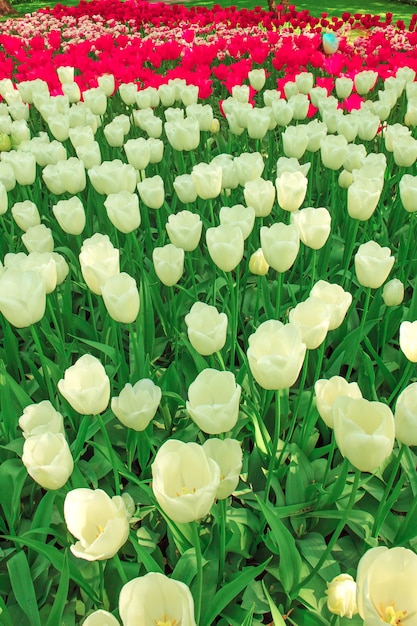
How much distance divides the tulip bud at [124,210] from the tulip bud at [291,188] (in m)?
0.64

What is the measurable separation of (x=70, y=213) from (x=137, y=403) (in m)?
1.29

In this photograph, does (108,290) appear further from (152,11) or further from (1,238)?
(152,11)

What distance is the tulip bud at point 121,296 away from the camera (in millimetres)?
1897

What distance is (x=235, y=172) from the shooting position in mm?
2998

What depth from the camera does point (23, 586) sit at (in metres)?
1.72

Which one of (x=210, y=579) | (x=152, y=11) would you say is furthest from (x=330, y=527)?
(x=152, y=11)

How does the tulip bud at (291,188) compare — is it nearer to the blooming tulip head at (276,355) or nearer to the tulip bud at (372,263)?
the tulip bud at (372,263)

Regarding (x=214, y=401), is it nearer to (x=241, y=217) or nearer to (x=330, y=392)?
(x=330, y=392)

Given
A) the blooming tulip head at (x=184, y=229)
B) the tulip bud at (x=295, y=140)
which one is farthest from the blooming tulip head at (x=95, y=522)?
the tulip bud at (x=295, y=140)

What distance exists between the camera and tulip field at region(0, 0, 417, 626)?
1.33 meters

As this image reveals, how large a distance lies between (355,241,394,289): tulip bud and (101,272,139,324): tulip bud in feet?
2.69

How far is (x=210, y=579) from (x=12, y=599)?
0.66 m

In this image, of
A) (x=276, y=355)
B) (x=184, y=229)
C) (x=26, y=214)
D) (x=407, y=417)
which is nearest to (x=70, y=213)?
(x=26, y=214)

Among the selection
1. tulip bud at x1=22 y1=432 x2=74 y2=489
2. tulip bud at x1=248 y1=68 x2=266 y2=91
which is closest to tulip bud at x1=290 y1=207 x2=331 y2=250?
tulip bud at x1=22 y1=432 x2=74 y2=489
